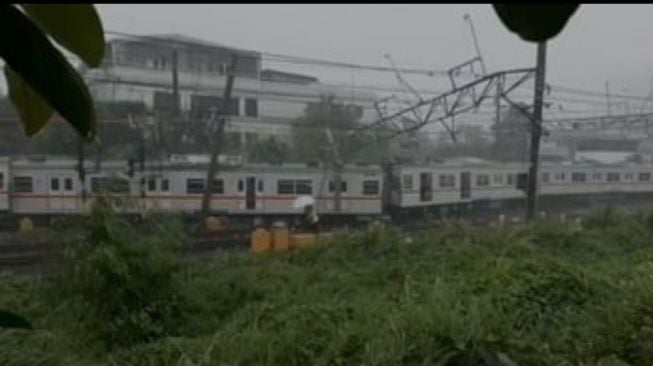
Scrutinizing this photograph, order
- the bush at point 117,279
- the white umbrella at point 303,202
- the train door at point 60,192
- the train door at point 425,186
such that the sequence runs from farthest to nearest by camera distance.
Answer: the train door at point 425,186 < the white umbrella at point 303,202 < the train door at point 60,192 < the bush at point 117,279

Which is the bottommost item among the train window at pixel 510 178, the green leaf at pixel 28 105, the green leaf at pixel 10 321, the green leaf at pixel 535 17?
the train window at pixel 510 178

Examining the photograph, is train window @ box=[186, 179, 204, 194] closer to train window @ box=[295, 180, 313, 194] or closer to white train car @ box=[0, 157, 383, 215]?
white train car @ box=[0, 157, 383, 215]

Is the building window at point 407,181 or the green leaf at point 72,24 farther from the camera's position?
the building window at point 407,181

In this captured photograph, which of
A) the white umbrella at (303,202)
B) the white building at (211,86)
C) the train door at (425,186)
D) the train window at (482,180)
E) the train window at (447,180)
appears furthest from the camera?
the train window at (482,180)

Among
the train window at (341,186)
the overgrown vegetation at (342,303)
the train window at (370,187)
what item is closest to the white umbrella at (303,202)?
the train window at (341,186)

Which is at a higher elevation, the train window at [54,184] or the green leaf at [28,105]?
the green leaf at [28,105]

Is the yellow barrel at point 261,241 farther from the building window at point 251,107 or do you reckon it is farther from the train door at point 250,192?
the building window at point 251,107

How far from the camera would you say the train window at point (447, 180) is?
13219 mm

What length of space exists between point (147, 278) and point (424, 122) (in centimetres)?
686

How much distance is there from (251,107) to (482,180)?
395 centimetres

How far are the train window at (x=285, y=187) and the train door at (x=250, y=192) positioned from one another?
0.36 m

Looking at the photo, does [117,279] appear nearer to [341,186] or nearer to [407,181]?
[341,186]

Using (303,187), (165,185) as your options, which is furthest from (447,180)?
(165,185)

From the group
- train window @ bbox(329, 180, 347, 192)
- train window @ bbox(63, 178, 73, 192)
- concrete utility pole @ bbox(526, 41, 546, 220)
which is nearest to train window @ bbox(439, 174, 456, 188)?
train window @ bbox(329, 180, 347, 192)
